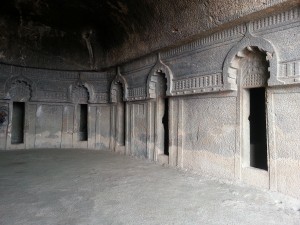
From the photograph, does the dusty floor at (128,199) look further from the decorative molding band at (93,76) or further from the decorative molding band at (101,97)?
the decorative molding band at (93,76)

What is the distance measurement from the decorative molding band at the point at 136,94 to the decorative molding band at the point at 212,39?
148cm

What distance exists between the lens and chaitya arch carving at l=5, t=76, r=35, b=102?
894 centimetres

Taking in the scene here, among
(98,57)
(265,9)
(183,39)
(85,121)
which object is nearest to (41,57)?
(98,57)

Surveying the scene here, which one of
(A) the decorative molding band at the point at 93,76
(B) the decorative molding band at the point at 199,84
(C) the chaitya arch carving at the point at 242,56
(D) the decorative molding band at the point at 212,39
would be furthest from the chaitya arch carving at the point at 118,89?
(C) the chaitya arch carving at the point at 242,56

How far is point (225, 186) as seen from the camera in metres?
4.59

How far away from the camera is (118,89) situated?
9234 mm

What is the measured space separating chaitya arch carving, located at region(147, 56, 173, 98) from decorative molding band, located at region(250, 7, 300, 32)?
2.41 metres

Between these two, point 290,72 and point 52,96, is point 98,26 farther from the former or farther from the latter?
point 290,72

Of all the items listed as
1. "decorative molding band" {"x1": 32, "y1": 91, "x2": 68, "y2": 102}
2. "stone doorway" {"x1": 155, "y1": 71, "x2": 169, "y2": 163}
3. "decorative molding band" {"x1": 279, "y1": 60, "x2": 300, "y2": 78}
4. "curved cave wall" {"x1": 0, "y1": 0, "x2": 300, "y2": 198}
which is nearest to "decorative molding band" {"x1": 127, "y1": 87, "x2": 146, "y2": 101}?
"curved cave wall" {"x1": 0, "y1": 0, "x2": 300, "y2": 198}

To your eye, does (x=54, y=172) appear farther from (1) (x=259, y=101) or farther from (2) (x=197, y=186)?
(1) (x=259, y=101)

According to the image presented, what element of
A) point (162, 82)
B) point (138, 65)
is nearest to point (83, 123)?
point (138, 65)

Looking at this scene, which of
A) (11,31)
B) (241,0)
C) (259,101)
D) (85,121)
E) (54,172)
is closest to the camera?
(241,0)

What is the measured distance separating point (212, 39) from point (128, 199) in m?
3.61

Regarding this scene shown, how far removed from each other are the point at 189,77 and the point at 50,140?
634 cm
